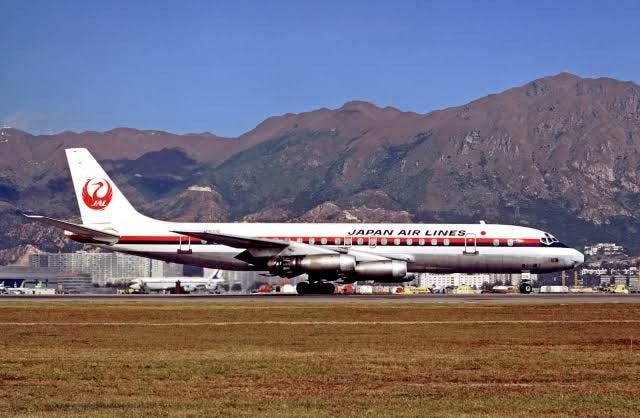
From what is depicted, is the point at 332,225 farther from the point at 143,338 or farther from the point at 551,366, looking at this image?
the point at 551,366

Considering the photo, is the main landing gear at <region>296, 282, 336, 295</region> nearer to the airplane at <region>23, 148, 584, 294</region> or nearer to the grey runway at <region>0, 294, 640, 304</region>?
the airplane at <region>23, 148, 584, 294</region>

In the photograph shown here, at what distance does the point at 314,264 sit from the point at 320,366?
→ 4166 cm

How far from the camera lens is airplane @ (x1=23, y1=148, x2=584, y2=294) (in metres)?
67.7

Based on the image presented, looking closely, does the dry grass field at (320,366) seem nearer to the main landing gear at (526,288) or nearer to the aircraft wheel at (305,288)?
the aircraft wheel at (305,288)

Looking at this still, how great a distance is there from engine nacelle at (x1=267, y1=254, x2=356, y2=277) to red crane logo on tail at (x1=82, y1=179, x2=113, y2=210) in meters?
12.3

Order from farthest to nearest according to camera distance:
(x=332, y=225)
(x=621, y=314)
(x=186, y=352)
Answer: (x=332, y=225) < (x=621, y=314) < (x=186, y=352)

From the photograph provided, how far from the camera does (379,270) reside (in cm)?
6662

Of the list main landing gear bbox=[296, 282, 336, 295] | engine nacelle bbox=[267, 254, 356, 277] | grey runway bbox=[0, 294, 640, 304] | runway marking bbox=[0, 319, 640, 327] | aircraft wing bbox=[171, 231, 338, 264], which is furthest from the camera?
main landing gear bbox=[296, 282, 336, 295]

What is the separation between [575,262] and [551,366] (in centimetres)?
4924

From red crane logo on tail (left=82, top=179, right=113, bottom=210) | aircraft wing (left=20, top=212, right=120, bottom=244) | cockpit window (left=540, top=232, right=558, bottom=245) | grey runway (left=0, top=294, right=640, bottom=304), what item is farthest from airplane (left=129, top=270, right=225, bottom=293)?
grey runway (left=0, top=294, right=640, bottom=304)

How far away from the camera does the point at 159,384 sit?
22281 millimetres

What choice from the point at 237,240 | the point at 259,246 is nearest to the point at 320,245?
the point at 259,246

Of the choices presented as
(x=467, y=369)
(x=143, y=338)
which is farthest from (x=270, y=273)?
(x=467, y=369)

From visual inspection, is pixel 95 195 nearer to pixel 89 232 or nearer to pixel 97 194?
pixel 97 194
